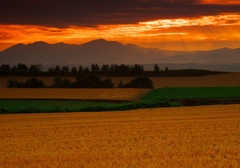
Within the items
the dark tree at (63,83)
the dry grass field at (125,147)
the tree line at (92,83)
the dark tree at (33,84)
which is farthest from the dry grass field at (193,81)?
the dry grass field at (125,147)

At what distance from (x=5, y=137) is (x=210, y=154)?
36.5 ft

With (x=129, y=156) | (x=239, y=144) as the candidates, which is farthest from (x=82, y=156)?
(x=239, y=144)

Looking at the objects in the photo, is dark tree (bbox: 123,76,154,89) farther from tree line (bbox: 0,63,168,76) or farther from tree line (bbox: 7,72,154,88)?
tree line (bbox: 0,63,168,76)

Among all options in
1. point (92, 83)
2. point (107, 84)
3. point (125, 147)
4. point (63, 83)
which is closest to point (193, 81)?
point (107, 84)

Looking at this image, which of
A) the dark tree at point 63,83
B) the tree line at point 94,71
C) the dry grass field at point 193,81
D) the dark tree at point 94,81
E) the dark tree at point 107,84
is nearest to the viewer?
the dry grass field at point 193,81

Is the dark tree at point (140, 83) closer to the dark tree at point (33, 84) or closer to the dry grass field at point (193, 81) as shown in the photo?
the dry grass field at point (193, 81)

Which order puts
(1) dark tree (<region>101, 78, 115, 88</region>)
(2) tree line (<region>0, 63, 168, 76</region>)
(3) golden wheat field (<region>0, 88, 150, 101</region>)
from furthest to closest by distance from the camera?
(2) tree line (<region>0, 63, 168, 76</region>), (1) dark tree (<region>101, 78, 115, 88</region>), (3) golden wheat field (<region>0, 88, 150, 101</region>)

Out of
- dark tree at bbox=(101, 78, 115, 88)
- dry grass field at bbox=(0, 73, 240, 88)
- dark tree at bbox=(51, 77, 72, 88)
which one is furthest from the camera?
dark tree at bbox=(51, 77, 72, 88)

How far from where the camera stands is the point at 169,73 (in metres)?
102

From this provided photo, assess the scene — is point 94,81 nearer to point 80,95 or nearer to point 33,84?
point 33,84

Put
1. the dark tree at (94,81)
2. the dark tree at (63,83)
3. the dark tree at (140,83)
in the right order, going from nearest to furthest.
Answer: the dark tree at (140,83)
the dark tree at (94,81)
the dark tree at (63,83)

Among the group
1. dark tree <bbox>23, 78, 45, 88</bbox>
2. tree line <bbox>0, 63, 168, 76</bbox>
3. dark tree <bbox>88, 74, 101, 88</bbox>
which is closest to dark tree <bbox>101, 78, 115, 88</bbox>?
dark tree <bbox>88, 74, 101, 88</bbox>

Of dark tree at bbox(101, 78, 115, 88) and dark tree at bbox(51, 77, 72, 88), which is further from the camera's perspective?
dark tree at bbox(51, 77, 72, 88)

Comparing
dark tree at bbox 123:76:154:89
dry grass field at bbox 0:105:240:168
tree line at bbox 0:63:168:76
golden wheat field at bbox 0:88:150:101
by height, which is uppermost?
tree line at bbox 0:63:168:76
